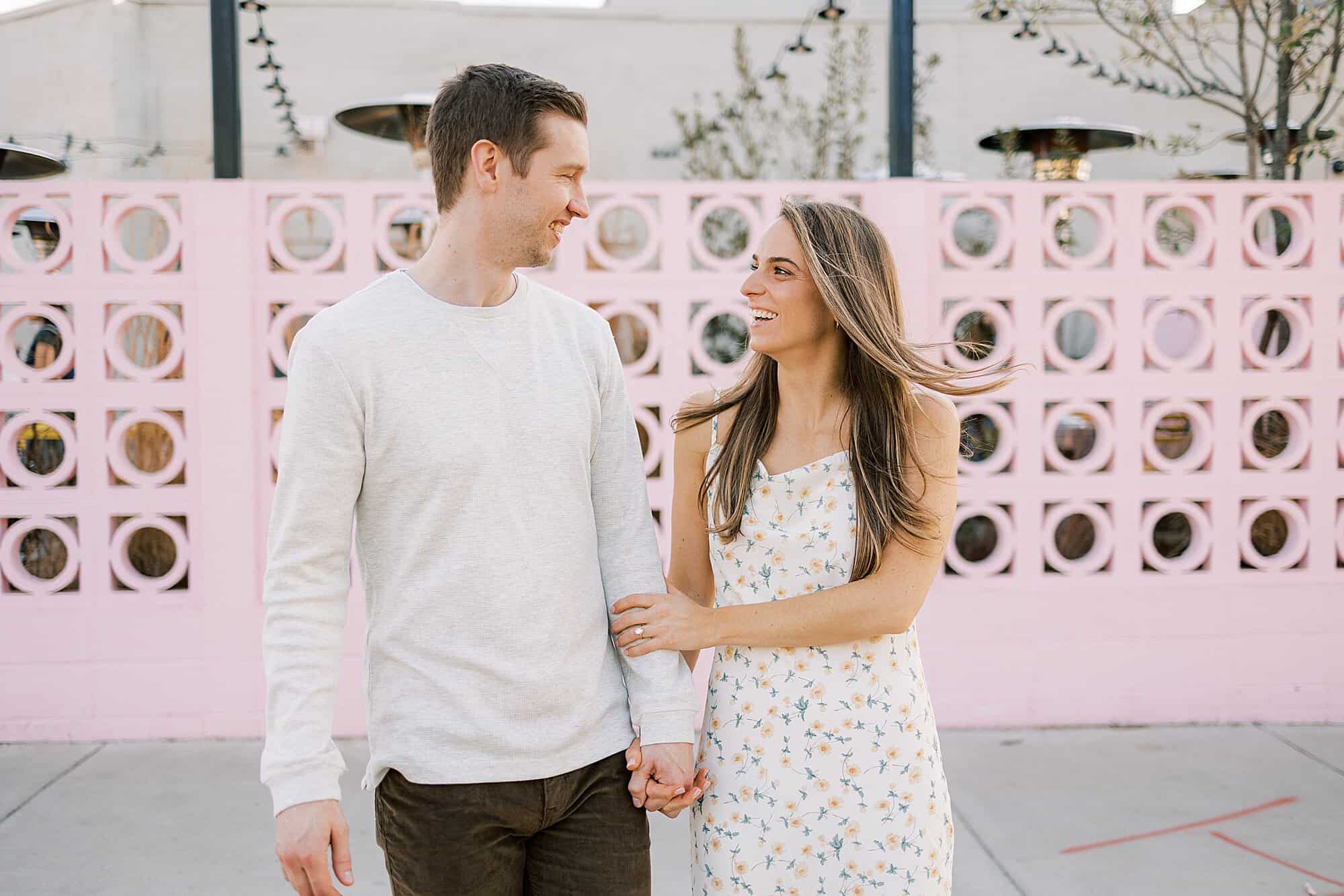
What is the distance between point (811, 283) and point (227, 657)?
3.33 meters

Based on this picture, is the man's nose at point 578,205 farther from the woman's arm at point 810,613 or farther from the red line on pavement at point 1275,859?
the red line on pavement at point 1275,859

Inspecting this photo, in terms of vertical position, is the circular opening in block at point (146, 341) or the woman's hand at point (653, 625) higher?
the circular opening in block at point (146, 341)

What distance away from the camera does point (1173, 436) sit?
16.5ft

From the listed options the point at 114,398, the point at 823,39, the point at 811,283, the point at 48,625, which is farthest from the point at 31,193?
the point at 823,39

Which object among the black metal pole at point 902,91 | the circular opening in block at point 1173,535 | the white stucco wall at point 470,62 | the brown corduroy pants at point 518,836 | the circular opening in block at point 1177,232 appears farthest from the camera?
the white stucco wall at point 470,62

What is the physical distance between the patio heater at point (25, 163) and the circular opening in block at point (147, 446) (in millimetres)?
1650

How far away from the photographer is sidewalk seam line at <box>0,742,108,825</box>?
12.7 feet

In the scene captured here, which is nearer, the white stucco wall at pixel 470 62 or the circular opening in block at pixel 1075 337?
the circular opening in block at pixel 1075 337

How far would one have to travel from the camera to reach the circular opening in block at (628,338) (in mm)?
4887

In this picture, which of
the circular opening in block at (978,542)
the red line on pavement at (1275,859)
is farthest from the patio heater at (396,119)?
the red line on pavement at (1275,859)

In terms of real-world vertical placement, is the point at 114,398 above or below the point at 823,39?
below

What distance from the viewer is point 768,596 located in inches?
83.1

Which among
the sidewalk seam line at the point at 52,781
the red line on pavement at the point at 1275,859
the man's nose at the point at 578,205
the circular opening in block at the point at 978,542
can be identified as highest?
the man's nose at the point at 578,205

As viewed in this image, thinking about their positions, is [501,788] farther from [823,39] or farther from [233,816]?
[823,39]
